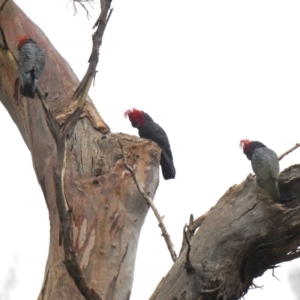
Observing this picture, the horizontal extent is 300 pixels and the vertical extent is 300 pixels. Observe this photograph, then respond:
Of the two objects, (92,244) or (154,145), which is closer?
(92,244)

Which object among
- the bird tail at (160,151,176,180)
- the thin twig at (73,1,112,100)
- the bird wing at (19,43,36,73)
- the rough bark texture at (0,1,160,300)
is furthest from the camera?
the bird tail at (160,151,176,180)

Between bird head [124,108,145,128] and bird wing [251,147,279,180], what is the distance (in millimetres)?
1948

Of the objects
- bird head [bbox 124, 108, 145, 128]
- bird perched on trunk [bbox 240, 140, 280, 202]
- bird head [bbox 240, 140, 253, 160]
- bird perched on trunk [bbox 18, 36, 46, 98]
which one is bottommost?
bird perched on trunk [bbox 240, 140, 280, 202]

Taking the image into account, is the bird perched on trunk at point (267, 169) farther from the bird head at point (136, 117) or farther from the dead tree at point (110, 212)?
the bird head at point (136, 117)

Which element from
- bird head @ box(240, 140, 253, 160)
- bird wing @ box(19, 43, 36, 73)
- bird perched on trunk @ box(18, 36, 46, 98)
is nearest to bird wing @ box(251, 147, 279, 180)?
bird head @ box(240, 140, 253, 160)

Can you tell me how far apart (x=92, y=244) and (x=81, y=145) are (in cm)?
79

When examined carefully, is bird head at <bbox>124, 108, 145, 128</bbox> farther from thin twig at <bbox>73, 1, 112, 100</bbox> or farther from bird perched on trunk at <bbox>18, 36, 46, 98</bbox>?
thin twig at <bbox>73, 1, 112, 100</bbox>

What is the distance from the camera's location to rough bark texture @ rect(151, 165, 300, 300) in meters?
2.92

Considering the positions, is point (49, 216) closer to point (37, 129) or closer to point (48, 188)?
point (48, 188)

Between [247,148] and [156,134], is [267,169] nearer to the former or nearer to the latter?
[247,148]

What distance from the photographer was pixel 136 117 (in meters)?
5.00

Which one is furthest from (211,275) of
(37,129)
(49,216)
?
(37,129)

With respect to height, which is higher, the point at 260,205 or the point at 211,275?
the point at 260,205

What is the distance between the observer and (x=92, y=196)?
3670 mm
